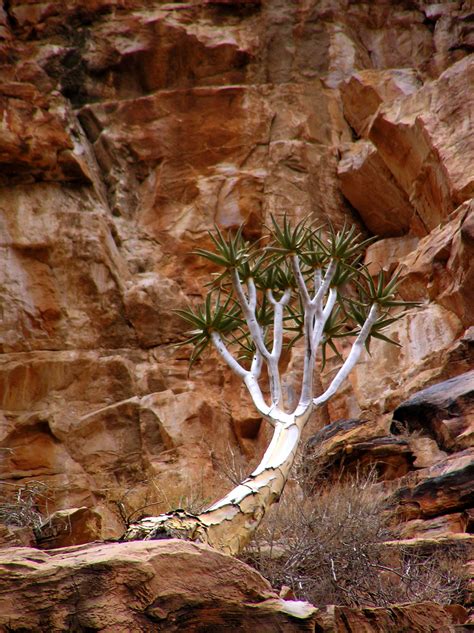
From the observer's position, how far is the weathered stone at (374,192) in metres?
16.7

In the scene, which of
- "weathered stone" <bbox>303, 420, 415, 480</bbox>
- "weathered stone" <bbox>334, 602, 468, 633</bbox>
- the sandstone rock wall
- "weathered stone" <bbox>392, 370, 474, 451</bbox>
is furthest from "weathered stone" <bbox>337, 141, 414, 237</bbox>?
"weathered stone" <bbox>334, 602, 468, 633</bbox>

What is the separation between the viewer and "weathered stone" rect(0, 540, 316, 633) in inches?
151

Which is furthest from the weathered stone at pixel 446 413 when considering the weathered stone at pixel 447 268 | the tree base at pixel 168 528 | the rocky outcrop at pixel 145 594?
the rocky outcrop at pixel 145 594

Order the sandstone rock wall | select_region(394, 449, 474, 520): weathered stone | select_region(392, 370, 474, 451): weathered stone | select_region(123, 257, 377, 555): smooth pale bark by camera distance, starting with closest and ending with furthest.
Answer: select_region(123, 257, 377, 555): smooth pale bark → select_region(394, 449, 474, 520): weathered stone → select_region(392, 370, 474, 451): weathered stone → the sandstone rock wall

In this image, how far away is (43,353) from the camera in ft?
51.2

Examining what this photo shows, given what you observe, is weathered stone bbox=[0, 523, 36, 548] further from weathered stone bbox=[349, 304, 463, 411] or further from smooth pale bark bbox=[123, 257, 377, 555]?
weathered stone bbox=[349, 304, 463, 411]

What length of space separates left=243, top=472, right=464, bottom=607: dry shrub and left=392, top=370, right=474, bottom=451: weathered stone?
1849 millimetres

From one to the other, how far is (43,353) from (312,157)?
21.4 ft

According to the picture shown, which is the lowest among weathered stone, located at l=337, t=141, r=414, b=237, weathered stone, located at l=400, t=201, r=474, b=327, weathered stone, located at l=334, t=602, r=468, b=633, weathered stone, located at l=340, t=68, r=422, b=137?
weathered stone, located at l=334, t=602, r=468, b=633

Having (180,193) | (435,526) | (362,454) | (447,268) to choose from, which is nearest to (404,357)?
(447,268)

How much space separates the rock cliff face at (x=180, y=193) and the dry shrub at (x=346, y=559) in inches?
150

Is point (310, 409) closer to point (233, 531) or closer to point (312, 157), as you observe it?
point (233, 531)

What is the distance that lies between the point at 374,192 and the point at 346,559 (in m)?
11.2

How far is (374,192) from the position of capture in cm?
1709
